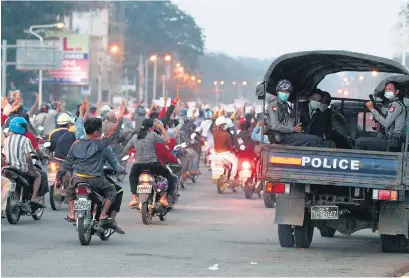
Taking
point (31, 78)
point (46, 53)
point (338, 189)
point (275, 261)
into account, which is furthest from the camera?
point (31, 78)

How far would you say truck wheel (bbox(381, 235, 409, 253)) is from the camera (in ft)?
51.3

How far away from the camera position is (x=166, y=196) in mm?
19531

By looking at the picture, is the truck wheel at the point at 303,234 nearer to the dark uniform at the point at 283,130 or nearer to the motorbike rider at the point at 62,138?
the dark uniform at the point at 283,130

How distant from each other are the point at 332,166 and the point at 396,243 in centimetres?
147

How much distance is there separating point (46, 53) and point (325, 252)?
2233 inches

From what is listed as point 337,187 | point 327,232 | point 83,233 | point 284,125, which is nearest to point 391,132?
point 337,187

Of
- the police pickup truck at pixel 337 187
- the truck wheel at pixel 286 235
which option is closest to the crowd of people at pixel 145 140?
the police pickup truck at pixel 337 187

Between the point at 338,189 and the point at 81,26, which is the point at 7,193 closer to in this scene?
the point at 338,189

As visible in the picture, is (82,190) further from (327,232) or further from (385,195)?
(327,232)

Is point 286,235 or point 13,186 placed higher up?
point 13,186

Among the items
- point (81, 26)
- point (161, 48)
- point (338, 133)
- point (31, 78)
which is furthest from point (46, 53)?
point (161, 48)

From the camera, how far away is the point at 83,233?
15.4 metres

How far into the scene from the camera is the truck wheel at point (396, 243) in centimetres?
1562

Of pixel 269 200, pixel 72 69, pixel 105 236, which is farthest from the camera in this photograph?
pixel 72 69
